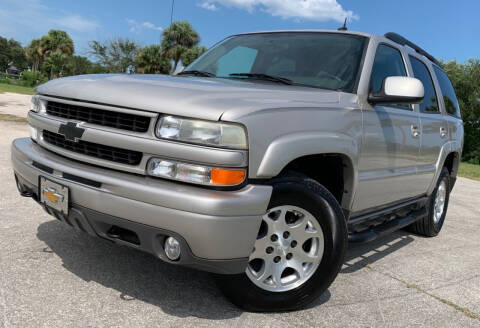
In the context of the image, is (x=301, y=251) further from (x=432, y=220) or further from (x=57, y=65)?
(x=57, y=65)

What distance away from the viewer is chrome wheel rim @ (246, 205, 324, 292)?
2.68 metres

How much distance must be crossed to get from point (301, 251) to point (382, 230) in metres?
1.16

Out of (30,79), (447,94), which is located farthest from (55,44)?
(447,94)

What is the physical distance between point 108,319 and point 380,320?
1.59 metres

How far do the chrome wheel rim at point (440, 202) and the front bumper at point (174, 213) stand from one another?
3664 millimetres

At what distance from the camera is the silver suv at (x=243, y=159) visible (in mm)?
2318

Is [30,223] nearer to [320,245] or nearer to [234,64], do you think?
[234,64]

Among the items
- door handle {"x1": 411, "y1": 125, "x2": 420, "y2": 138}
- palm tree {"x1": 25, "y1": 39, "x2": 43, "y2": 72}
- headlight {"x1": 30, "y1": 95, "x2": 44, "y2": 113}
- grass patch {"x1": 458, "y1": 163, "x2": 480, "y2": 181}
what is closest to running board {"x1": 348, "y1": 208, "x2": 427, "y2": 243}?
door handle {"x1": 411, "y1": 125, "x2": 420, "y2": 138}

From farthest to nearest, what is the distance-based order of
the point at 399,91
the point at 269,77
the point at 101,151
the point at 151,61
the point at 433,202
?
1. the point at 151,61
2. the point at 433,202
3. the point at 269,77
4. the point at 399,91
5. the point at 101,151

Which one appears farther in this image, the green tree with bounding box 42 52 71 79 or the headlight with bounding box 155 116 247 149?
the green tree with bounding box 42 52 71 79

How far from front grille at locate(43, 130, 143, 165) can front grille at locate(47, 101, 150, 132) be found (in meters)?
0.12

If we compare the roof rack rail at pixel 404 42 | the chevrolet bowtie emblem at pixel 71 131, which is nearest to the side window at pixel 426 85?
the roof rack rail at pixel 404 42

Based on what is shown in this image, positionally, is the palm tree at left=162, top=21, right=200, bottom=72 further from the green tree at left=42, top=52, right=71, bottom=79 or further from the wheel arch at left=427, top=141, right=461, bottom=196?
the wheel arch at left=427, top=141, right=461, bottom=196

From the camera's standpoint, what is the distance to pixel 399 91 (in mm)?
3211
